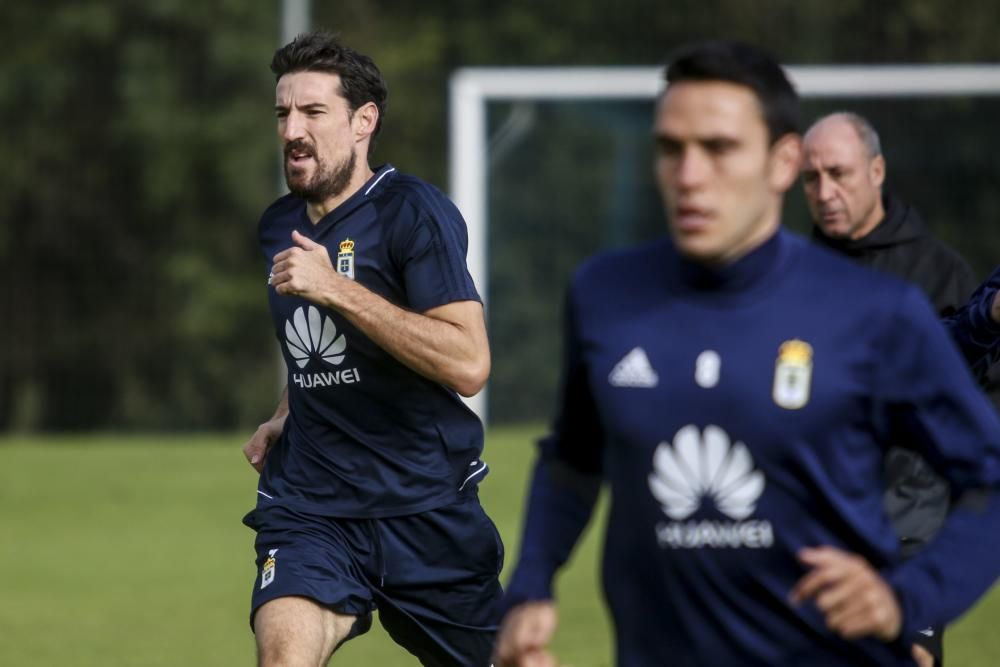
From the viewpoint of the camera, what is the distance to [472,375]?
518 cm

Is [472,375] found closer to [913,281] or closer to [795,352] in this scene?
[913,281]

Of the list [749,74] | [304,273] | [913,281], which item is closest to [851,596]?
[749,74]

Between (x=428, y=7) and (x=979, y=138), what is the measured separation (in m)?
12.8

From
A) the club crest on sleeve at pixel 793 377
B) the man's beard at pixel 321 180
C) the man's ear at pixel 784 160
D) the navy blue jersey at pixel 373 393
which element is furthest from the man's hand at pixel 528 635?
the man's beard at pixel 321 180

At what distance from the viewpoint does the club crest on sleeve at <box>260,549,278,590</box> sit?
516 cm

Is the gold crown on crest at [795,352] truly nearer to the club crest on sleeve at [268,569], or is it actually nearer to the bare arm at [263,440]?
the club crest on sleeve at [268,569]

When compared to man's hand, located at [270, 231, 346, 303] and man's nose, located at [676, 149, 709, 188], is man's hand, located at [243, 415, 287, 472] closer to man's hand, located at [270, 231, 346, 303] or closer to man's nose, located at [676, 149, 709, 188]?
man's hand, located at [270, 231, 346, 303]

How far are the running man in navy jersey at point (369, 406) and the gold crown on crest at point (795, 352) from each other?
1983 millimetres

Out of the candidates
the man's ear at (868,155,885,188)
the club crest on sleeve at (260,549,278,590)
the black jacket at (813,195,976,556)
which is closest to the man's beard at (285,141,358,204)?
the club crest on sleeve at (260,549,278,590)

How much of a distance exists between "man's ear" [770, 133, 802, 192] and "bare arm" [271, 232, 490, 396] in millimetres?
1928

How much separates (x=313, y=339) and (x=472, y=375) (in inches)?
21.4

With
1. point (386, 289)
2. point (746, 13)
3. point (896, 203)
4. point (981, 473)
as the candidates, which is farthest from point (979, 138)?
point (981, 473)

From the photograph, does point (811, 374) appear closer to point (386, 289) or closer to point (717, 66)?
point (717, 66)

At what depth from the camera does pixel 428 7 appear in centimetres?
2798
